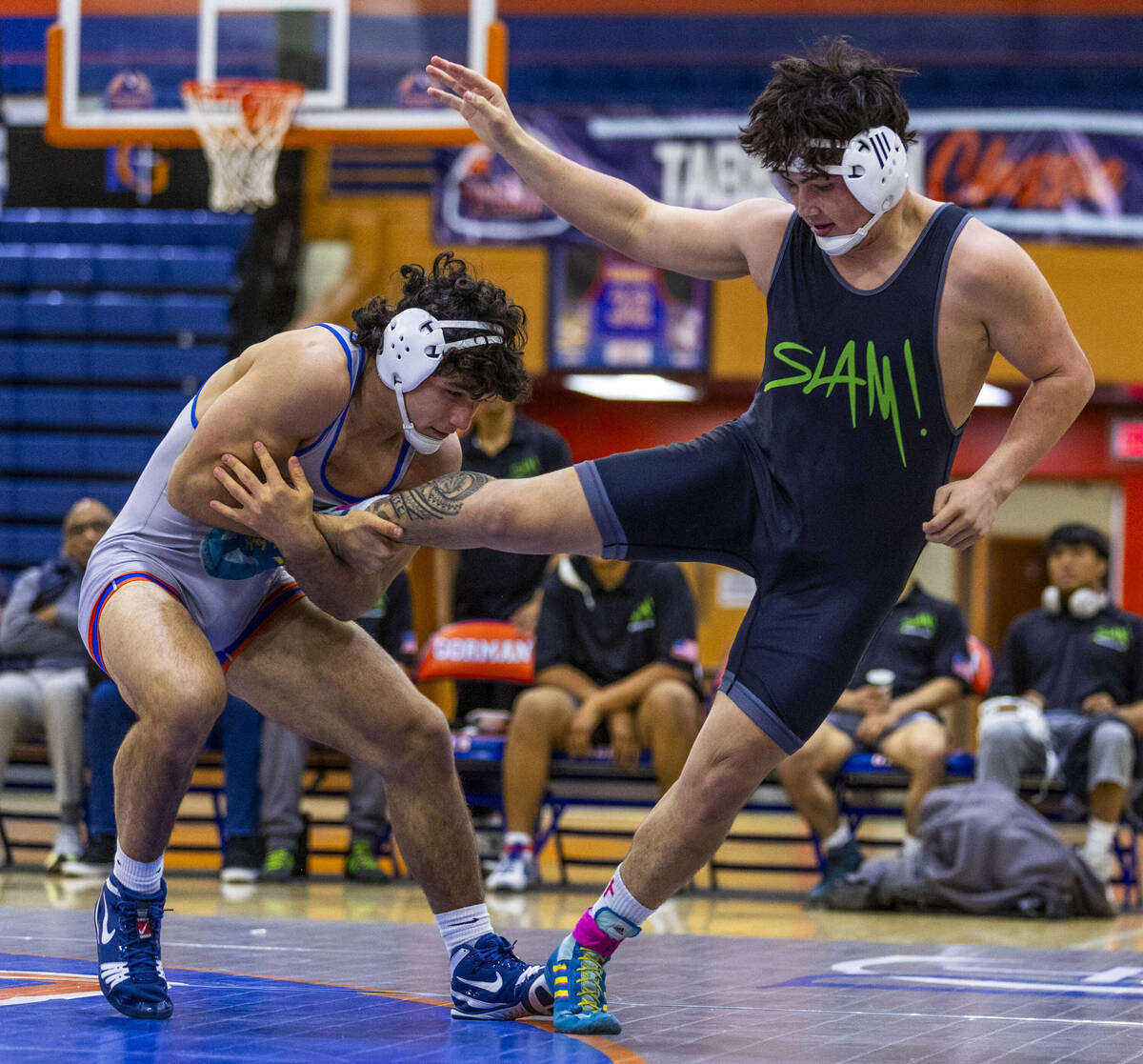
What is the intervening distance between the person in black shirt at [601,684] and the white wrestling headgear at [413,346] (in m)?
3.51

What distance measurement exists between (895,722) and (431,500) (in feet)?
13.4

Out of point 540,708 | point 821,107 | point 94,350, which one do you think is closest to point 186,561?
point 821,107

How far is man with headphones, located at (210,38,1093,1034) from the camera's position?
3.09m

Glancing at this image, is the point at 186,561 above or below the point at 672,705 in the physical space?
above

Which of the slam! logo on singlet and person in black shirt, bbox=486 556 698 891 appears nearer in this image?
the slam! logo on singlet

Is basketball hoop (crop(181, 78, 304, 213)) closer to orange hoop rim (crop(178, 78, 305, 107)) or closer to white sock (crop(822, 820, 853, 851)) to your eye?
orange hoop rim (crop(178, 78, 305, 107))

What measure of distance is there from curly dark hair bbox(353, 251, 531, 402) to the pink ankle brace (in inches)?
46.2

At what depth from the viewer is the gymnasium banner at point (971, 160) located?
11.0 meters

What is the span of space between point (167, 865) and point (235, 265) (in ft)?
19.2

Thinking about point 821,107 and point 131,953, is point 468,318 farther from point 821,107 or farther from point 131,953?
point 131,953

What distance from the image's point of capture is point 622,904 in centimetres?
329

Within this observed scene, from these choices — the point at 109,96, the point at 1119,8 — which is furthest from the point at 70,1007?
the point at 1119,8

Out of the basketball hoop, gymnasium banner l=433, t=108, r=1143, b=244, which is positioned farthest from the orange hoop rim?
gymnasium banner l=433, t=108, r=1143, b=244

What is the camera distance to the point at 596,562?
22.7 feet
